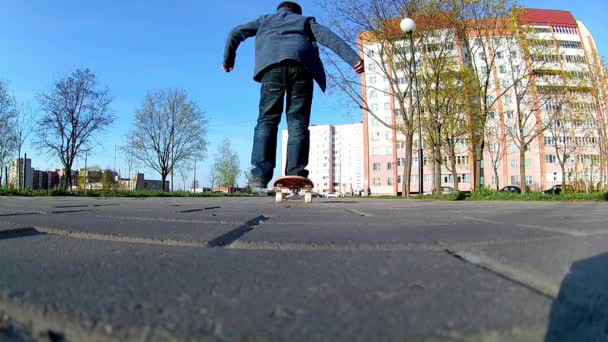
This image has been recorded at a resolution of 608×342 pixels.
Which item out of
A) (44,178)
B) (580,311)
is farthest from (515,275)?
(44,178)

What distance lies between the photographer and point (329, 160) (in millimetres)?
112875

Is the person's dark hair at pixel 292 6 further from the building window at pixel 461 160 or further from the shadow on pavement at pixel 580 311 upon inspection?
the building window at pixel 461 160

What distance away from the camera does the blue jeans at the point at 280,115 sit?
158 inches

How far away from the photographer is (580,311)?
513mm

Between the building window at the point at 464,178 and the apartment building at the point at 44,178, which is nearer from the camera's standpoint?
the apartment building at the point at 44,178

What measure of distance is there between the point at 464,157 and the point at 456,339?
62324 millimetres

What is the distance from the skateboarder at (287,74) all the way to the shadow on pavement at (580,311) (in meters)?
3.58

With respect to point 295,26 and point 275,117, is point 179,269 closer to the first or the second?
point 275,117

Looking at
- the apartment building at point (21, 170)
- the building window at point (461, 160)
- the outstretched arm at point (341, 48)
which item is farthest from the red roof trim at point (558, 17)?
the apartment building at point (21, 170)

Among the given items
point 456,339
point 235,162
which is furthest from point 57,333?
point 235,162

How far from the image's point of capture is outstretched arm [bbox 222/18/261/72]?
4.38 metres

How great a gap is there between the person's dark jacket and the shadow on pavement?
3.57 metres

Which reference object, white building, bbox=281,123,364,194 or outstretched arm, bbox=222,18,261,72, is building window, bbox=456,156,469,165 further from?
outstretched arm, bbox=222,18,261,72

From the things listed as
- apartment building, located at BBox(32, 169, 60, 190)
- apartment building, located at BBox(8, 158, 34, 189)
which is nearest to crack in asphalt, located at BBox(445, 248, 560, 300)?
apartment building, located at BBox(8, 158, 34, 189)
